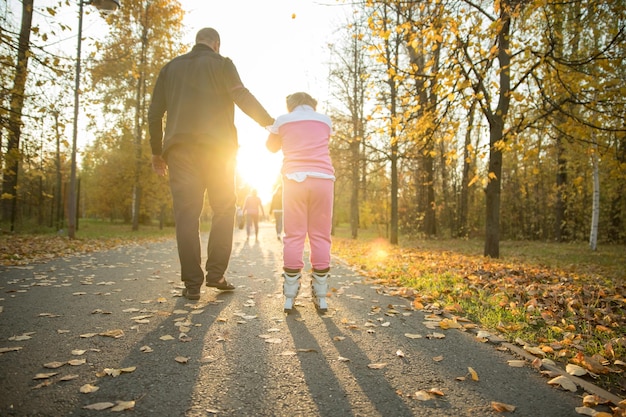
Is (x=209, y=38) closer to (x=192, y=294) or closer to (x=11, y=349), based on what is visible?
(x=192, y=294)

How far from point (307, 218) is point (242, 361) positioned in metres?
1.63

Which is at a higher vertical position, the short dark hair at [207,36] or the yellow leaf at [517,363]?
the short dark hair at [207,36]

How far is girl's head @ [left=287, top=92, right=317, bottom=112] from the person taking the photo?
3.61 meters

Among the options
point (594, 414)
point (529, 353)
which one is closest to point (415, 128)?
point (529, 353)

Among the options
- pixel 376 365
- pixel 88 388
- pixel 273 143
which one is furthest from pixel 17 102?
pixel 376 365

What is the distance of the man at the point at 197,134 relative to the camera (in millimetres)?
3725

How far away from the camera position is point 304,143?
11.4 feet

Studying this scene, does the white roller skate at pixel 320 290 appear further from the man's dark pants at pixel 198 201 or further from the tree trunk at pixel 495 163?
the tree trunk at pixel 495 163

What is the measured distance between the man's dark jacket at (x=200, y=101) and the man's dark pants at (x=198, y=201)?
161 mm

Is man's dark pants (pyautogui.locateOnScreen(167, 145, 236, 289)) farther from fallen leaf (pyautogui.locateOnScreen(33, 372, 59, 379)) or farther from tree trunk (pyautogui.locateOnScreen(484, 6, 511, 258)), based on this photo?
tree trunk (pyautogui.locateOnScreen(484, 6, 511, 258))

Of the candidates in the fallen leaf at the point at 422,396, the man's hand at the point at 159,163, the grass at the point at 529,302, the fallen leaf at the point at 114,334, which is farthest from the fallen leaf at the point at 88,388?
the grass at the point at 529,302

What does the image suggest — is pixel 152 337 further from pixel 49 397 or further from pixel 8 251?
pixel 8 251

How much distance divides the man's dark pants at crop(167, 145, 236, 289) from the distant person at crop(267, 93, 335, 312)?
2.69 ft

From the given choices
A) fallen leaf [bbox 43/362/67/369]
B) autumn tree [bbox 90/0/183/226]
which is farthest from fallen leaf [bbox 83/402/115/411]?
autumn tree [bbox 90/0/183/226]
